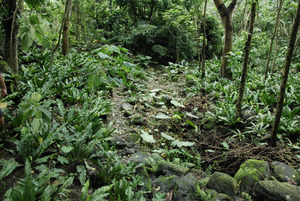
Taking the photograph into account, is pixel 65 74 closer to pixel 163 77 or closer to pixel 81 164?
pixel 81 164

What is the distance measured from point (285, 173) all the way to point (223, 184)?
3.56 feet

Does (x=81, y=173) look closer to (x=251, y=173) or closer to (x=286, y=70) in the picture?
(x=251, y=173)

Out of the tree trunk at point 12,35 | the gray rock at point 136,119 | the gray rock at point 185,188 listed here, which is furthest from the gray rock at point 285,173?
the tree trunk at point 12,35

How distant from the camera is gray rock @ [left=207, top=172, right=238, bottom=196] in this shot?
313cm

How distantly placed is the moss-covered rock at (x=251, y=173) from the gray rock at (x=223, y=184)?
0.16 m

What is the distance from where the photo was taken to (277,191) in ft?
9.21

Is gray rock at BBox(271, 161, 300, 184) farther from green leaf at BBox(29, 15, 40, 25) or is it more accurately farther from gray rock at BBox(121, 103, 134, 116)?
green leaf at BBox(29, 15, 40, 25)

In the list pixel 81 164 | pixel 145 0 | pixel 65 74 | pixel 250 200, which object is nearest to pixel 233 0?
pixel 145 0

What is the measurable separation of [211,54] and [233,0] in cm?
480

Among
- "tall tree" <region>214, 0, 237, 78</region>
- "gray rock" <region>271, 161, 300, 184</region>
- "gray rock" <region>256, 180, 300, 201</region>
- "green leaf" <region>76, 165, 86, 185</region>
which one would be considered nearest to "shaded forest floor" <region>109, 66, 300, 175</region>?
"gray rock" <region>271, 161, 300, 184</region>

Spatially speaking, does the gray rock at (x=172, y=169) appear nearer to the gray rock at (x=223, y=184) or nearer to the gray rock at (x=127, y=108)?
the gray rock at (x=223, y=184)

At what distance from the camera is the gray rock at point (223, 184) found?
3128 millimetres

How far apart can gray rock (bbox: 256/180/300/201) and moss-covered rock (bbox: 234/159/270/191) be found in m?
0.18

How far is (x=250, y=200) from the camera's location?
2969 millimetres
